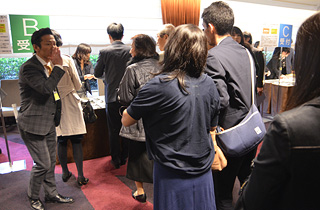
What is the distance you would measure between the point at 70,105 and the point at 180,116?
5.39ft

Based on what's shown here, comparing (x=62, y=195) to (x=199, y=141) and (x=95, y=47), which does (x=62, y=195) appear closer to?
(x=199, y=141)

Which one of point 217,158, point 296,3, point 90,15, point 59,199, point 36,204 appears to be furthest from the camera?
point 296,3

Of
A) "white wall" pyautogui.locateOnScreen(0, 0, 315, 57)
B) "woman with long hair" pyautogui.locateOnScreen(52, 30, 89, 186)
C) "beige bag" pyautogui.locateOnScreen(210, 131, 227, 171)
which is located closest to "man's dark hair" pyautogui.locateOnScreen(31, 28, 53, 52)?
"woman with long hair" pyautogui.locateOnScreen(52, 30, 89, 186)

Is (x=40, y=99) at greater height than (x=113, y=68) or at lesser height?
lesser

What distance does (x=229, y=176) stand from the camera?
173 centimetres

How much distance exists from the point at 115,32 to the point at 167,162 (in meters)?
2.09

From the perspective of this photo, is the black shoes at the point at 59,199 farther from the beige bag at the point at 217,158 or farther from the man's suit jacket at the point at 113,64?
the beige bag at the point at 217,158

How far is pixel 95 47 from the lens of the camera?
16.6 feet

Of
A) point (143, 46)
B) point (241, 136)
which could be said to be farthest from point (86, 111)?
point (241, 136)

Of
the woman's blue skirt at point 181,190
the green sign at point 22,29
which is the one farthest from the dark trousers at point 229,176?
the green sign at point 22,29

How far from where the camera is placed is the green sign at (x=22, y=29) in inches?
114

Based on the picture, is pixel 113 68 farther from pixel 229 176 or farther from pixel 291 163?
pixel 291 163

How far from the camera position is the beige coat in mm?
2434

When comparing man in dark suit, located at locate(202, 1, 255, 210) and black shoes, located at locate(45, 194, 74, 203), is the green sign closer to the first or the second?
A: black shoes, located at locate(45, 194, 74, 203)
